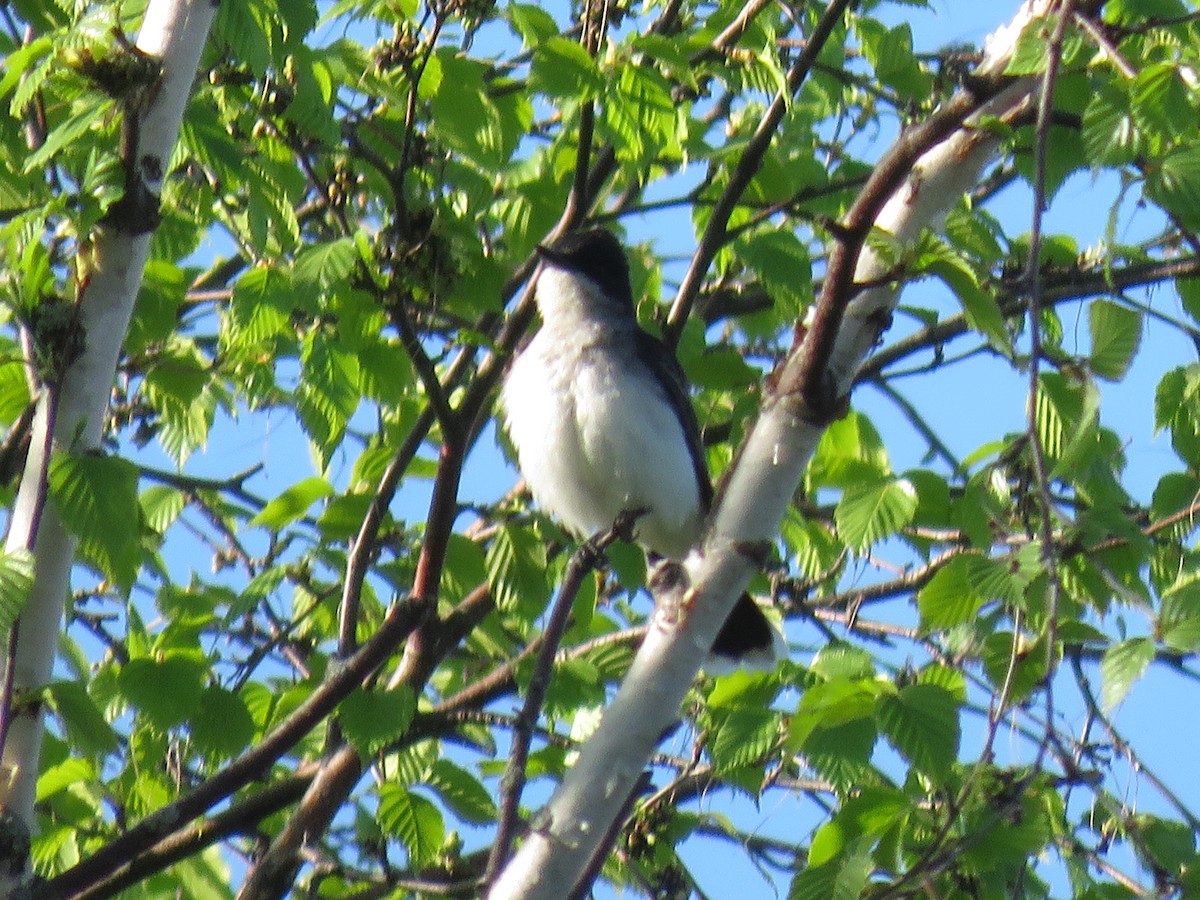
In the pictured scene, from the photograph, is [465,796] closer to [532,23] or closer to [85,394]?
[85,394]

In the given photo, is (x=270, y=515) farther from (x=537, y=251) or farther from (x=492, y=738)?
(x=492, y=738)

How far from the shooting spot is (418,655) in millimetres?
4773

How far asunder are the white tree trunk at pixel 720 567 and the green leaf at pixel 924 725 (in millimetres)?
632

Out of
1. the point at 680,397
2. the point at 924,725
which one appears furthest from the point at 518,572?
the point at 924,725

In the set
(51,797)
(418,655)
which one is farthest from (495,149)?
(51,797)

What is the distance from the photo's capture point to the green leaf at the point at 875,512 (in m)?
4.02

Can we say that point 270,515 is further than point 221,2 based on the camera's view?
Yes

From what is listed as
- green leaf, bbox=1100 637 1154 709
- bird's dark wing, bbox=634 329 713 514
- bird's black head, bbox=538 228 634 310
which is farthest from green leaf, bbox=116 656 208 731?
green leaf, bbox=1100 637 1154 709

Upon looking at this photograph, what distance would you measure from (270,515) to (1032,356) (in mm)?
2714

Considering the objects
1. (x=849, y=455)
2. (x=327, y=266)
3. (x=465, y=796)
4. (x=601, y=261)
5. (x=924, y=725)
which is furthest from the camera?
(x=601, y=261)

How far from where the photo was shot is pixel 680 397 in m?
5.49

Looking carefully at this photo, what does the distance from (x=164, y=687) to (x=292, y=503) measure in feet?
2.50

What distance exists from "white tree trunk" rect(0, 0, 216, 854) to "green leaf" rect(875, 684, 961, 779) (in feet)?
6.25

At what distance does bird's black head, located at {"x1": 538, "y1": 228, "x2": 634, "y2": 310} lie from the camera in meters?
5.65
